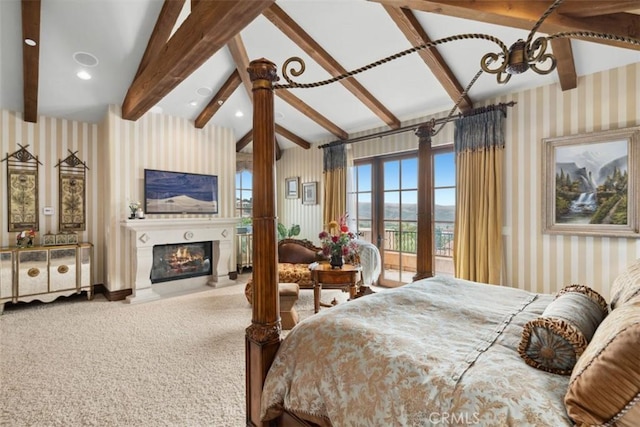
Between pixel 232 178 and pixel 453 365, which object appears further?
pixel 232 178

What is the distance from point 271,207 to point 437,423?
3.64 feet

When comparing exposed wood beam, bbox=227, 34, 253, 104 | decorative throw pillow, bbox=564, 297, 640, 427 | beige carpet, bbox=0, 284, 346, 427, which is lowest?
beige carpet, bbox=0, 284, 346, 427

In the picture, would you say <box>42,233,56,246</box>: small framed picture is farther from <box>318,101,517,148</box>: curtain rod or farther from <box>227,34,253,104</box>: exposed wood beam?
<box>318,101,517,148</box>: curtain rod

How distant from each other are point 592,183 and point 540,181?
17.4 inches

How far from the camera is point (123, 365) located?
104 inches

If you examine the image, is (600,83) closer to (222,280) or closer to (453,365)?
(453,365)

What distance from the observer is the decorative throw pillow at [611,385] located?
2.80 ft

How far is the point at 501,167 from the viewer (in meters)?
3.69

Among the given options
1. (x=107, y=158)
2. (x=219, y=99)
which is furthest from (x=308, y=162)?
(x=107, y=158)

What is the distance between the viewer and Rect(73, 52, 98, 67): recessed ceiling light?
12.2 feet

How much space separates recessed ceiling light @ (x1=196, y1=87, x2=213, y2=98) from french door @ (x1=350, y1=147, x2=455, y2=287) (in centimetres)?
268

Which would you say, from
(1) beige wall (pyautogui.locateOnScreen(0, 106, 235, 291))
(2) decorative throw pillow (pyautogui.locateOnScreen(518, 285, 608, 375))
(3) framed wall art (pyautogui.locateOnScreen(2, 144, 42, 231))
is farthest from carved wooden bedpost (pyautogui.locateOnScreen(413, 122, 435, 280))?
(3) framed wall art (pyautogui.locateOnScreen(2, 144, 42, 231))

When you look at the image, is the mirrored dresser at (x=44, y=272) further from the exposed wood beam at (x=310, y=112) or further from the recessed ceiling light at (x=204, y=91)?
the exposed wood beam at (x=310, y=112)

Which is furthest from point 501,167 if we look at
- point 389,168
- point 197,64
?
point 197,64
